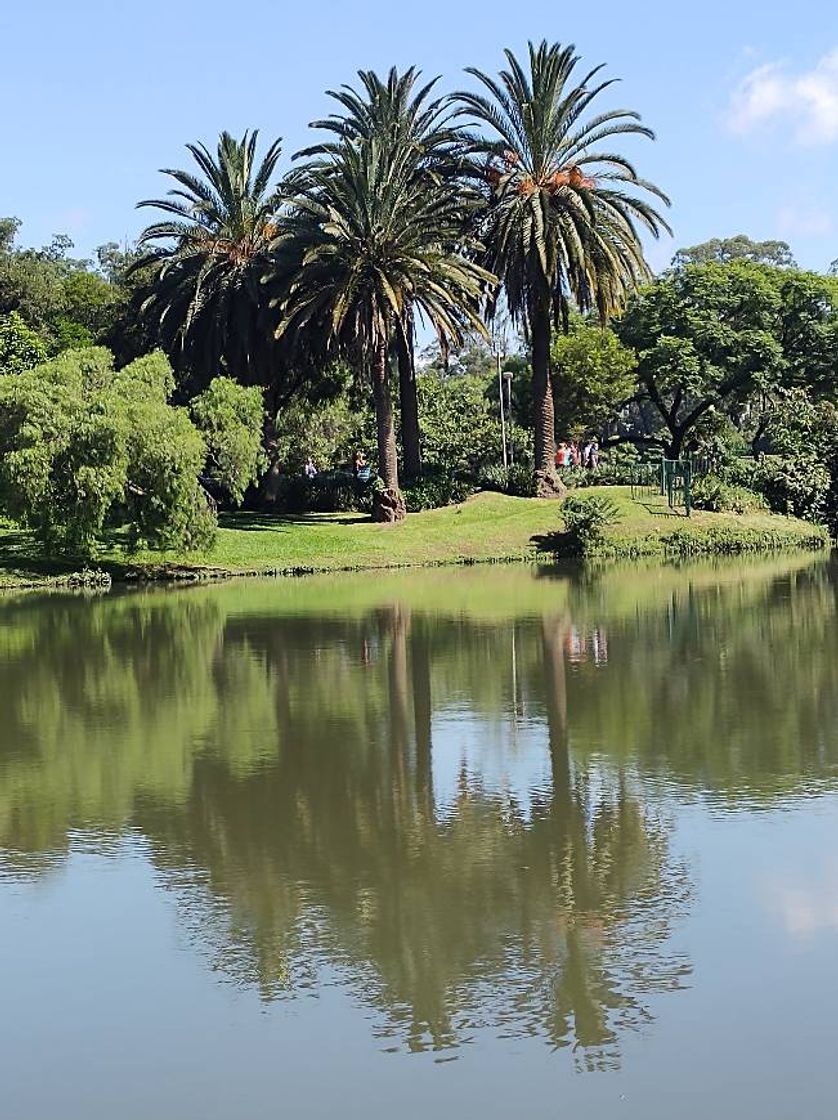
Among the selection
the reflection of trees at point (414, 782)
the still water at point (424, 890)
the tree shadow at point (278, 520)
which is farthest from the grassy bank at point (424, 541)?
the still water at point (424, 890)

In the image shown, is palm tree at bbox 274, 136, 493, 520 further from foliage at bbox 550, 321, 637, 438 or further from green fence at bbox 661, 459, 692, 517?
foliage at bbox 550, 321, 637, 438

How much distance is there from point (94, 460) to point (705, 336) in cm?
3387

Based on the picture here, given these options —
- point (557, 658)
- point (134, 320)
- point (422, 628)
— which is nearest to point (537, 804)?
point (557, 658)

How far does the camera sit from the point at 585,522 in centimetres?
4703

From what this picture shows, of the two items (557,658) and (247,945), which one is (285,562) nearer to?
(557,658)

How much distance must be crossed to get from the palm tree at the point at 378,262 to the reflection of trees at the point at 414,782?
22.0 meters

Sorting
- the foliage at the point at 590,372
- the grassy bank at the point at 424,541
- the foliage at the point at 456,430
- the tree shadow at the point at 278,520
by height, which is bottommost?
the grassy bank at the point at 424,541

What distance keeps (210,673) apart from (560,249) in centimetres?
3083

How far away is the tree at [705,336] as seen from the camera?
A: 6550cm

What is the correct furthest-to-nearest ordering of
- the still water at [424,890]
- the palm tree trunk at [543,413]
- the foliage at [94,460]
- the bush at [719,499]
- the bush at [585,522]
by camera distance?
the palm tree trunk at [543,413] → the bush at [719,499] → the bush at [585,522] → the foliage at [94,460] → the still water at [424,890]

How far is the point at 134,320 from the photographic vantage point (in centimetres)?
5850

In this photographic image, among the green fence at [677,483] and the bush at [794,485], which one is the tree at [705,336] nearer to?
the bush at [794,485]

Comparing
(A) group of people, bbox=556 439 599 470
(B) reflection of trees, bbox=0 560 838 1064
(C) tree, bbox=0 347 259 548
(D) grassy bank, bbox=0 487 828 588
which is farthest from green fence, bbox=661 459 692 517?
(B) reflection of trees, bbox=0 560 838 1064

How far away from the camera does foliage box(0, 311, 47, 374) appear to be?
51.2 m
